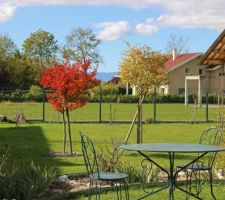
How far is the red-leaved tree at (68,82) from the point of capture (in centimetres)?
1400

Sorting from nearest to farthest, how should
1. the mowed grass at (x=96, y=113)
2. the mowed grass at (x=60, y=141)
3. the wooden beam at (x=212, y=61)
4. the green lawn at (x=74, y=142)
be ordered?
the green lawn at (x=74, y=142) < the mowed grass at (x=60, y=141) < the wooden beam at (x=212, y=61) < the mowed grass at (x=96, y=113)

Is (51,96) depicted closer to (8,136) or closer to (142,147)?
(8,136)

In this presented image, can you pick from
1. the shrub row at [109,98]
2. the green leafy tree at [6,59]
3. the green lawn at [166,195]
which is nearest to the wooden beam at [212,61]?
the green lawn at [166,195]

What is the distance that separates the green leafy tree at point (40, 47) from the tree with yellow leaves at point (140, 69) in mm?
62996

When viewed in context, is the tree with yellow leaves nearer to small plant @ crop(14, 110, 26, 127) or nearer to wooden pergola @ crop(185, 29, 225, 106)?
wooden pergola @ crop(185, 29, 225, 106)

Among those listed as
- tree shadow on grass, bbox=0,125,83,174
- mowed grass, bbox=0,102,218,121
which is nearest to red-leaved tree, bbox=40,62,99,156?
tree shadow on grass, bbox=0,125,83,174

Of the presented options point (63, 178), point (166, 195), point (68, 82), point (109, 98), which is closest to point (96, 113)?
point (109, 98)

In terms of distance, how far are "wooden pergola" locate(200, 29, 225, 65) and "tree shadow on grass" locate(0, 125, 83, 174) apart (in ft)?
14.3

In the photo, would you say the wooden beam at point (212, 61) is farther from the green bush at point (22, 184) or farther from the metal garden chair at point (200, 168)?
the green bush at point (22, 184)

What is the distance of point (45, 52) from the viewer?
8131cm

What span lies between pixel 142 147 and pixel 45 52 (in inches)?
2980

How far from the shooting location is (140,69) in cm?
1529

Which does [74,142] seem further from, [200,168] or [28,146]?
[200,168]

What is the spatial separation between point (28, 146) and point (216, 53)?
258 inches
